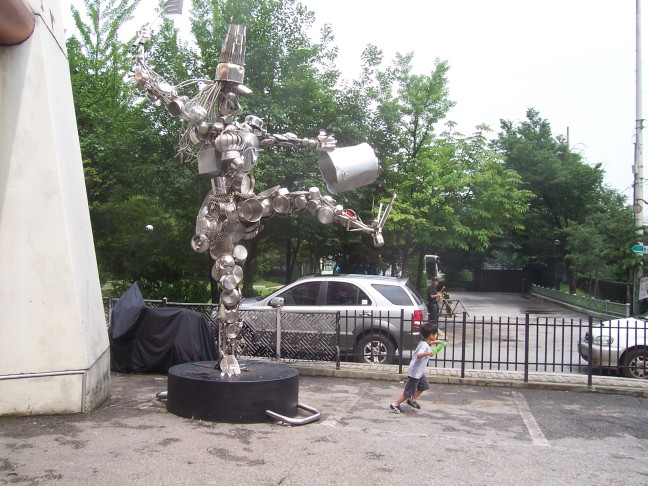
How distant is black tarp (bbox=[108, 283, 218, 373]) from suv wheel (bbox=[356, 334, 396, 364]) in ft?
8.94

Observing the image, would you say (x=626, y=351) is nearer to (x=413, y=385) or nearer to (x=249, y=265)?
(x=413, y=385)

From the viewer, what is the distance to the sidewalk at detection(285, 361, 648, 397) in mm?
9805

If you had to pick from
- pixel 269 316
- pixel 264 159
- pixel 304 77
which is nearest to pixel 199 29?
pixel 304 77

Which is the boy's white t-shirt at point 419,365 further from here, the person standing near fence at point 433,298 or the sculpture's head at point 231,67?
the person standing near fence at point 433,298

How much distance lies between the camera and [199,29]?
16.8 meters

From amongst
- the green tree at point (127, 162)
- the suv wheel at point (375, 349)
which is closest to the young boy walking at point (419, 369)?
the suv wheel at point (375, 349)

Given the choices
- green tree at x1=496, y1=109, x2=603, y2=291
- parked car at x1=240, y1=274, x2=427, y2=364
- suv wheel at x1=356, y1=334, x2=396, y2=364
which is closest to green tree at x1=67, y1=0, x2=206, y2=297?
parked car at x1=240, y1=274, x2=427, y2=364

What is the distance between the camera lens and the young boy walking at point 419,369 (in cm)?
810

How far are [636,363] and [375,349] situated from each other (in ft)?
15.1

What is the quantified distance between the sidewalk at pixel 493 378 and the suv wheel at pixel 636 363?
0.56m

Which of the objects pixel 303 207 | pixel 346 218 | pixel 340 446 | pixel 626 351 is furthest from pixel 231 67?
pixel 626 351

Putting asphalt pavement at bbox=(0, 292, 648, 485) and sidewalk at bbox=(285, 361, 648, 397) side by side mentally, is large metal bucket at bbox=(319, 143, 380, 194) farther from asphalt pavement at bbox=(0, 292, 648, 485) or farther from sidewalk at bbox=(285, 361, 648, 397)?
sidewalk at bbox=(285, 361, 648, 397)

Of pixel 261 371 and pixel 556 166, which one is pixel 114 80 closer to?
pixel 261 371

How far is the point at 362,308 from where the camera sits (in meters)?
11.4
